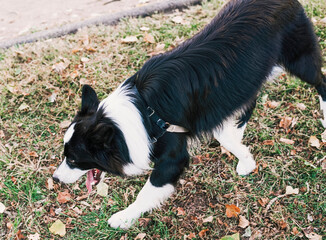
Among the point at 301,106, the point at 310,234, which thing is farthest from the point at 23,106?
the point at 310,234

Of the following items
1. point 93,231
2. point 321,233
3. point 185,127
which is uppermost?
point 185,127

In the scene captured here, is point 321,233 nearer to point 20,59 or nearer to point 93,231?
point 93,231

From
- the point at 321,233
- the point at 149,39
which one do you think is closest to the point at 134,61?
the point at 149,39

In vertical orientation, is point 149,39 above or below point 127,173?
above

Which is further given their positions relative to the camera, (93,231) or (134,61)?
(134,61)

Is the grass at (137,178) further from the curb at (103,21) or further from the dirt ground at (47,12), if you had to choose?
the dirt ground at (47,12)

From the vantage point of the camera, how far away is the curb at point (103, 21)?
4707mm

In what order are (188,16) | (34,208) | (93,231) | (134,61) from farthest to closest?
(188,16) → (134,61) → (34,208) → (93,231)

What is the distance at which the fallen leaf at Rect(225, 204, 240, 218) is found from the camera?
2.75 meters

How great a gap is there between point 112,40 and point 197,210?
2.62m

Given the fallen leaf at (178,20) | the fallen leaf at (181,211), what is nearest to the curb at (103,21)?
the fallen leaf at (178,20)

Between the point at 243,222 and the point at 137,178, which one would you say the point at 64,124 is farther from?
the point at 243,222

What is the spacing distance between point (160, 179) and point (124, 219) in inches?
21.6

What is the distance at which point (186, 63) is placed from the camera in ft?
7.55
